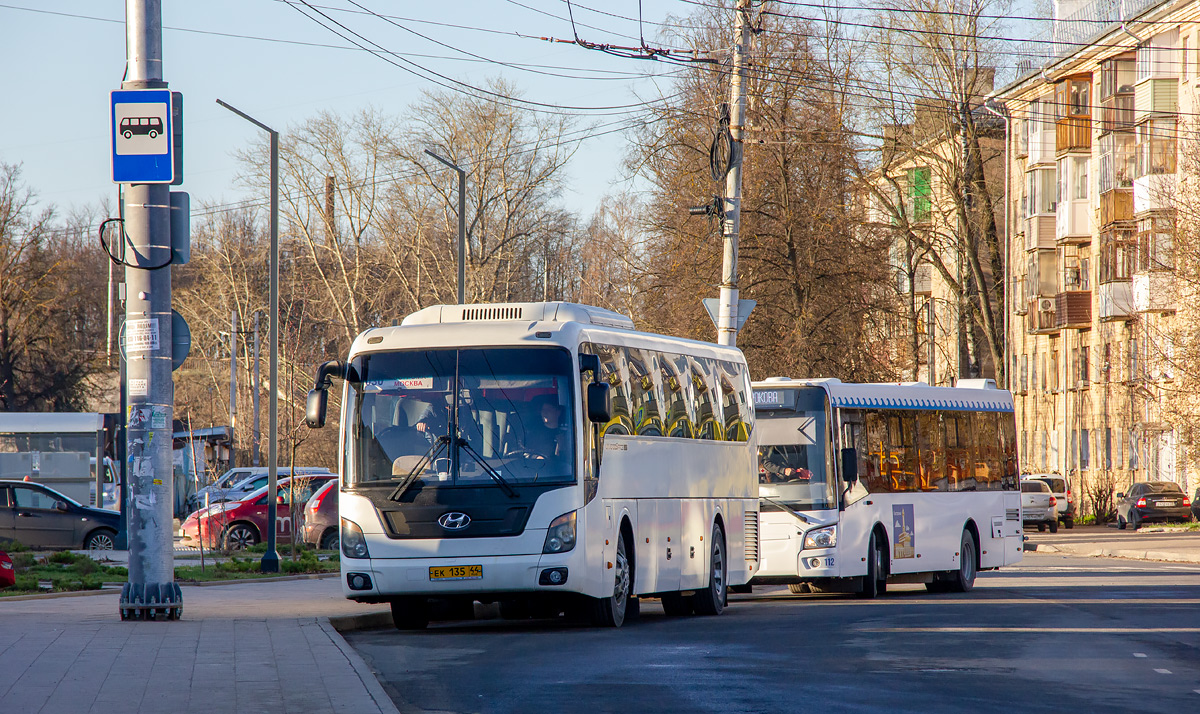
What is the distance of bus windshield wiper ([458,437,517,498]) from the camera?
50.5 ft

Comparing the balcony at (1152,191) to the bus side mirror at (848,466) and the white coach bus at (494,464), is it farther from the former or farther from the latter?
the white coach bus at (494,464)

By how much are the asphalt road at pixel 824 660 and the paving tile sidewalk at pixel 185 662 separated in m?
0.56

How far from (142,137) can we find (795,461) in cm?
998

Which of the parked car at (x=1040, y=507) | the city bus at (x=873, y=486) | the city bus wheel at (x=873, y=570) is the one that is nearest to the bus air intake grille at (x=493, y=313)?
the city bus at (x=873, y=486)

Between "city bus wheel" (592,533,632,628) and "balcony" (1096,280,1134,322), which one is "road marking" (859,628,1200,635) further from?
"balcony" (1096,280,1134,322)

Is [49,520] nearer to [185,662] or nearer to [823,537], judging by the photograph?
[823,537]

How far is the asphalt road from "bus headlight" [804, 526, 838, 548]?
2.80 ft

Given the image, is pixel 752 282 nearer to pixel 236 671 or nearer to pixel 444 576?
A: pixel 444 576

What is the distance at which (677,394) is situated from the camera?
18.5 m

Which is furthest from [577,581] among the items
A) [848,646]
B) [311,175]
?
[311,175]

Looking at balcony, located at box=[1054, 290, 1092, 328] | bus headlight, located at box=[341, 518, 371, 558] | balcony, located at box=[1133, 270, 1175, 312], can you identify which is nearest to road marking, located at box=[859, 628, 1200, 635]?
bus headlight, located at box=[341, 518, 371, 558]

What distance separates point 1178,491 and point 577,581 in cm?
3911

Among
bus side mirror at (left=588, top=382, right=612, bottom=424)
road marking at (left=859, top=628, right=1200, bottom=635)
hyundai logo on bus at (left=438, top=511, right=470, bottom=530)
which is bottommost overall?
road marking at (left=859, top=628, right=1200, bottom=635)

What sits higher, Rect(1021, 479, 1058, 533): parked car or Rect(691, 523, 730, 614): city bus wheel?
Rect(691, 523, 730, 614): city bus wheel
